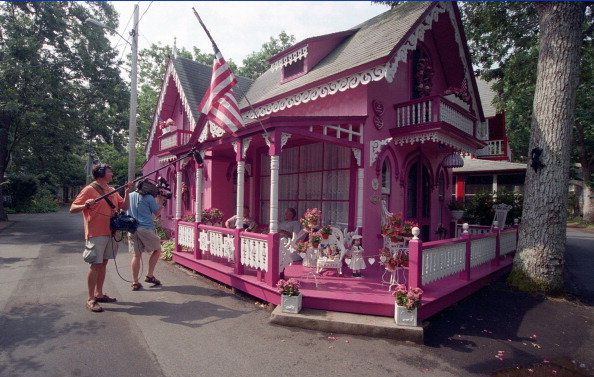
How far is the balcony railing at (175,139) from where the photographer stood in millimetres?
11797

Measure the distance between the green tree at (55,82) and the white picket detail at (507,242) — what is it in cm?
1851

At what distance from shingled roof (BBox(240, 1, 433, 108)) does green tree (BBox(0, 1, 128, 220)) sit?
12.8 meters

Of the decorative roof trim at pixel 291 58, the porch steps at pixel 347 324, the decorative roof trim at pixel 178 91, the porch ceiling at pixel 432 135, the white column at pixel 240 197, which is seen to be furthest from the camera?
the decorative roof trim at pixel 178 91

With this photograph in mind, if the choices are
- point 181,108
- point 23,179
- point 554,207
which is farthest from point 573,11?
point 23,179

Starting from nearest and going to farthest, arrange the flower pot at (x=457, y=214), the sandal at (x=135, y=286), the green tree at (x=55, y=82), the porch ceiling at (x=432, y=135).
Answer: the sandal at (x=135, y=286)
the porch ceiling at (x=432, y=135)
the flower pot at (x=457, y=214)
the green tree at (x=55, y=82)

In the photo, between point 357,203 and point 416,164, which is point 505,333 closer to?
point 357,203

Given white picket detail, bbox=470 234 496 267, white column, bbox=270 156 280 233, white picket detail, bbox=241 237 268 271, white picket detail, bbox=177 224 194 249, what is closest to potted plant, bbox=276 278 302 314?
white picket detail, bbox=241 237 268 271

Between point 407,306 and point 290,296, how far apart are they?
1.63m

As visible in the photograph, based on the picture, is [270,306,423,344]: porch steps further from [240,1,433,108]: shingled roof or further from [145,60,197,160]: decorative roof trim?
[145,60,197,160]: decorative roof trim

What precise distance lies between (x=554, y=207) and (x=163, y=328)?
7410 mm

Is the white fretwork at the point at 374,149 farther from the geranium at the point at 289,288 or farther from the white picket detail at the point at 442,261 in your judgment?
the geranium at the point at 289,288

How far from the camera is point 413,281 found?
4930 mm

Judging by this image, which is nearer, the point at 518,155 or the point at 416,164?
the point at 416,164

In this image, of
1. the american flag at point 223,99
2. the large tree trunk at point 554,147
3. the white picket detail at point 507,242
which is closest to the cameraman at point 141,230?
the american flag at point 223,99
